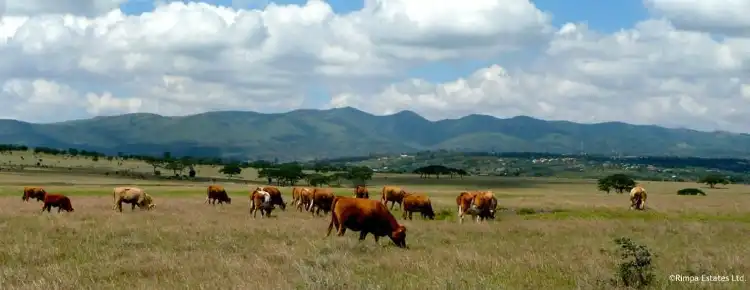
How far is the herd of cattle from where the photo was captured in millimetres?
20469

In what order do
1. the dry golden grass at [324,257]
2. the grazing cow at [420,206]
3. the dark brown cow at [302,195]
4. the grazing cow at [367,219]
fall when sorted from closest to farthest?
the dry golden grass at [324,257] → the grazing cow at [367,219] → the grazing cow at [420,206] → the dark brown cow at [302,195]

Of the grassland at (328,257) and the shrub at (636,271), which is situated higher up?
the shrub at (636,271)

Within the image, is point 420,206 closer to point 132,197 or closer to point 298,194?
point 298,194

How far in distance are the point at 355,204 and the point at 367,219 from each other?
2.31ft

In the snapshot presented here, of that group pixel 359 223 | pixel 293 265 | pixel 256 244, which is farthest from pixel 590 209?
pixel 293 265

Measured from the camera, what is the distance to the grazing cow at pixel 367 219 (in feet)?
66.1

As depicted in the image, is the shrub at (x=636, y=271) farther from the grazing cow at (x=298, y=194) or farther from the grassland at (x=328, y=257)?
the grazing cow at (x=298, y=194)

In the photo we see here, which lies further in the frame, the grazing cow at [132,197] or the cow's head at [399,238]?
the grazing cow at [132,197]

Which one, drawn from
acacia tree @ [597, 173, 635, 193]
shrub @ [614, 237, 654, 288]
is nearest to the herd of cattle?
shrub @ [614, 237, 654, 288]

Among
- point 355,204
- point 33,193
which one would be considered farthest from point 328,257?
point 33,193

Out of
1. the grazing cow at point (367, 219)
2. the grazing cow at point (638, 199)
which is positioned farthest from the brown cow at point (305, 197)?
the grazing cow at point (638, 199)

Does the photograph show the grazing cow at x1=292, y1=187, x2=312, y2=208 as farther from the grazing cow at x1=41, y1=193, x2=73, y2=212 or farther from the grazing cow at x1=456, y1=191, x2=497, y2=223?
the grazing cow at x1=41, y1=193, x2=73, y2=212

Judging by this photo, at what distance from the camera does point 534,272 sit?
47.1 feet

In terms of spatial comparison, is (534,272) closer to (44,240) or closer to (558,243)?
(558,243)
